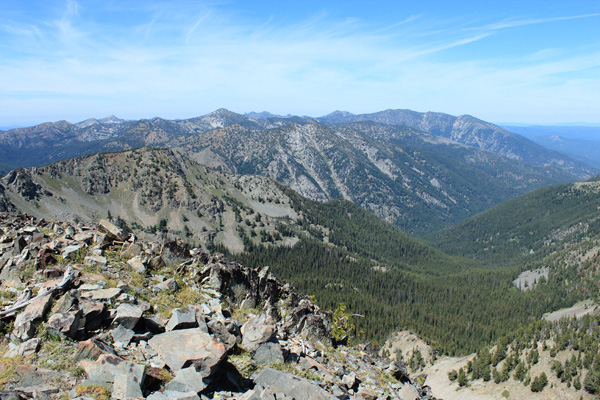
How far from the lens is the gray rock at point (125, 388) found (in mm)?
10453

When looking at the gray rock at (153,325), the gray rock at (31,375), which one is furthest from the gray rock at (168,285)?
the gray rock at (31,375)

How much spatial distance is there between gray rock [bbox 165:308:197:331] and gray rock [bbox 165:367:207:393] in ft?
11.4

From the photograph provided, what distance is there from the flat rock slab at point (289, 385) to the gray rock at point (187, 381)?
8.83 feet

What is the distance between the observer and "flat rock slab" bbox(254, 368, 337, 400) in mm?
13961

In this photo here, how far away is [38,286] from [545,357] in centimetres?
10721

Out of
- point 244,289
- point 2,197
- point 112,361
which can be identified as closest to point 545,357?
point 244,289

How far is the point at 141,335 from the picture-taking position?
47.1 ft

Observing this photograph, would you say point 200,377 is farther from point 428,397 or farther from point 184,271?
point 428,397

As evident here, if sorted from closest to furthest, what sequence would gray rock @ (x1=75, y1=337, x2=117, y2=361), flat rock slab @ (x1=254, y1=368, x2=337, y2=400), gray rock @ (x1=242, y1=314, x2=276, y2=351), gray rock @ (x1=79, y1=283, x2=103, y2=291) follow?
1. gray rock @ (x1=75, y1=337, x2=117, y2=361)
2. flat rock slab @ (x1=254, y1=368, x2=337, y2=400)
3. gray rock @ (x1=79, y1=283, x2=103, y2=291)
4. gray rock @ (x1=242, y1=314, x2=276, y2=351)

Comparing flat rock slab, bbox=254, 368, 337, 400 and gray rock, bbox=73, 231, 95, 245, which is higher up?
gray rock, bbox=73, 231, 95, 245

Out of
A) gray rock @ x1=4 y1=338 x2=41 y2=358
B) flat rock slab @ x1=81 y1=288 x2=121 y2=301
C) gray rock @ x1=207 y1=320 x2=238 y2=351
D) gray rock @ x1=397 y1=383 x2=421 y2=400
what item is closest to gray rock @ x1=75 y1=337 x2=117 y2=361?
gray rock @ x1=4 y1=338 x2=41 y2=358

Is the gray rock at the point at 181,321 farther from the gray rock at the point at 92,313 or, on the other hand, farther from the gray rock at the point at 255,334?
the gray rock at the point at 255,334

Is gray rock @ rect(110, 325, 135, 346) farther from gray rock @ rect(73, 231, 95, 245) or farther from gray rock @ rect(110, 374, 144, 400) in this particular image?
gray rock @ rect(73, 231, 95, 245)

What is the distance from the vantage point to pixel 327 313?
39.1 metres
